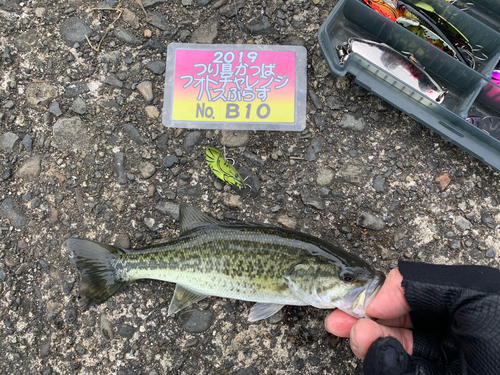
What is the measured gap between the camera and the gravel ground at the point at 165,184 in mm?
3373

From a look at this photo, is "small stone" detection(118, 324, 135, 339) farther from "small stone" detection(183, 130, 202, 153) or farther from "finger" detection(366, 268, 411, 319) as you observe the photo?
"finger" detection(366, 268, 411, 319)

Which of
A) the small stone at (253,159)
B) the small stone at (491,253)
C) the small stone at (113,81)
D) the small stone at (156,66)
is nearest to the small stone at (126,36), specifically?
the small stone at (156,66)

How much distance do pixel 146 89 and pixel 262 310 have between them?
2.70 meters

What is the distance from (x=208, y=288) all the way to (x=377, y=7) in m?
3.41

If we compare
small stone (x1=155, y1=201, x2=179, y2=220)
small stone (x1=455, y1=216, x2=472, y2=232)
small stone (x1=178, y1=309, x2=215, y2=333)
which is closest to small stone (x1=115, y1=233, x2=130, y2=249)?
small stone (x1=155, y1=201, x2=179, y2=220)

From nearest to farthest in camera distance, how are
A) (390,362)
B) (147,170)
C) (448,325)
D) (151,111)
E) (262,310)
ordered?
(390,362)
(448,325)
(262,310)
(147,170)
(151,111)

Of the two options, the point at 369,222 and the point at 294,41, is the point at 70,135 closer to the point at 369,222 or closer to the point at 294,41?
the point at 294,41

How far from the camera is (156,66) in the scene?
377cm

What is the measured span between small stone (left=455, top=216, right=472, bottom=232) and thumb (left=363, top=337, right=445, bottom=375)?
1.56 metres

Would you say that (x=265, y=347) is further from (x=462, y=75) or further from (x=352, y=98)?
(x=462, y=75)

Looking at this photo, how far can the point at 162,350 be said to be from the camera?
336cm

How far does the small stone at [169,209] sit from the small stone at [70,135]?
1.10 m

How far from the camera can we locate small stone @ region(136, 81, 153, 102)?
3.71 m

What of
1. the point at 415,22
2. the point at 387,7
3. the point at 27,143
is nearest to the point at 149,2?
the point at 27,143
